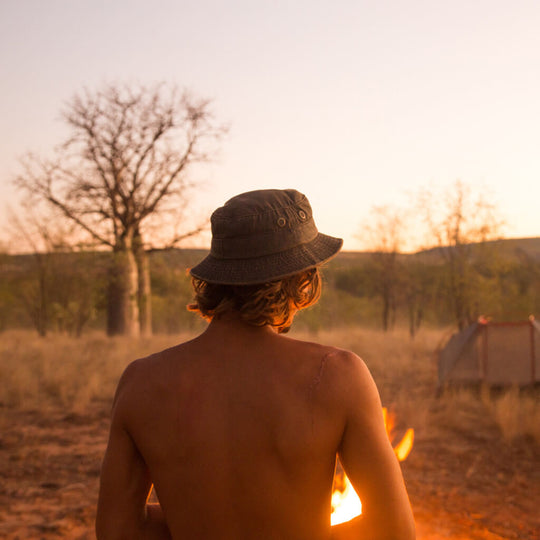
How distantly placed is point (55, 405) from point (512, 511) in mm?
6214

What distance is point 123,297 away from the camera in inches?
653

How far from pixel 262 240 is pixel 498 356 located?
7.86 metres

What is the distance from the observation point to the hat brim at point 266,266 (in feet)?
4.02

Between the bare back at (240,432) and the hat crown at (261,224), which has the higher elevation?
the hat crown at (261,224)

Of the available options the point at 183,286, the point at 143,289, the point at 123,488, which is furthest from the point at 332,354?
the point at 183,286

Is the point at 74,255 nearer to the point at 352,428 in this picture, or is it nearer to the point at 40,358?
the point at 40,358

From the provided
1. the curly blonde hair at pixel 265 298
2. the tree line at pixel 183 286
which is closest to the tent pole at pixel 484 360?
the tree line at pixel 183 286

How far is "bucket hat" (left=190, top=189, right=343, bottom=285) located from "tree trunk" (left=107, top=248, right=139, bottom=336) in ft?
50.2

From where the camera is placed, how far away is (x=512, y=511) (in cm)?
441

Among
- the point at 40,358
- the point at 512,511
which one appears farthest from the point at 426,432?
the point at 40,358

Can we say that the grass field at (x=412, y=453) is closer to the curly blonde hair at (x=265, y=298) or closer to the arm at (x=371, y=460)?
the arm at (x=371, y=460)

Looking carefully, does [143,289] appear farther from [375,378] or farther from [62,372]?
[375,378]

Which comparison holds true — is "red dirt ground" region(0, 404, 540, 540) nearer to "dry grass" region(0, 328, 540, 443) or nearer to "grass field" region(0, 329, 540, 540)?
"grass field" region(0, 329, 540, 540)

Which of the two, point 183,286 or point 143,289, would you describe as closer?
point 143,289
